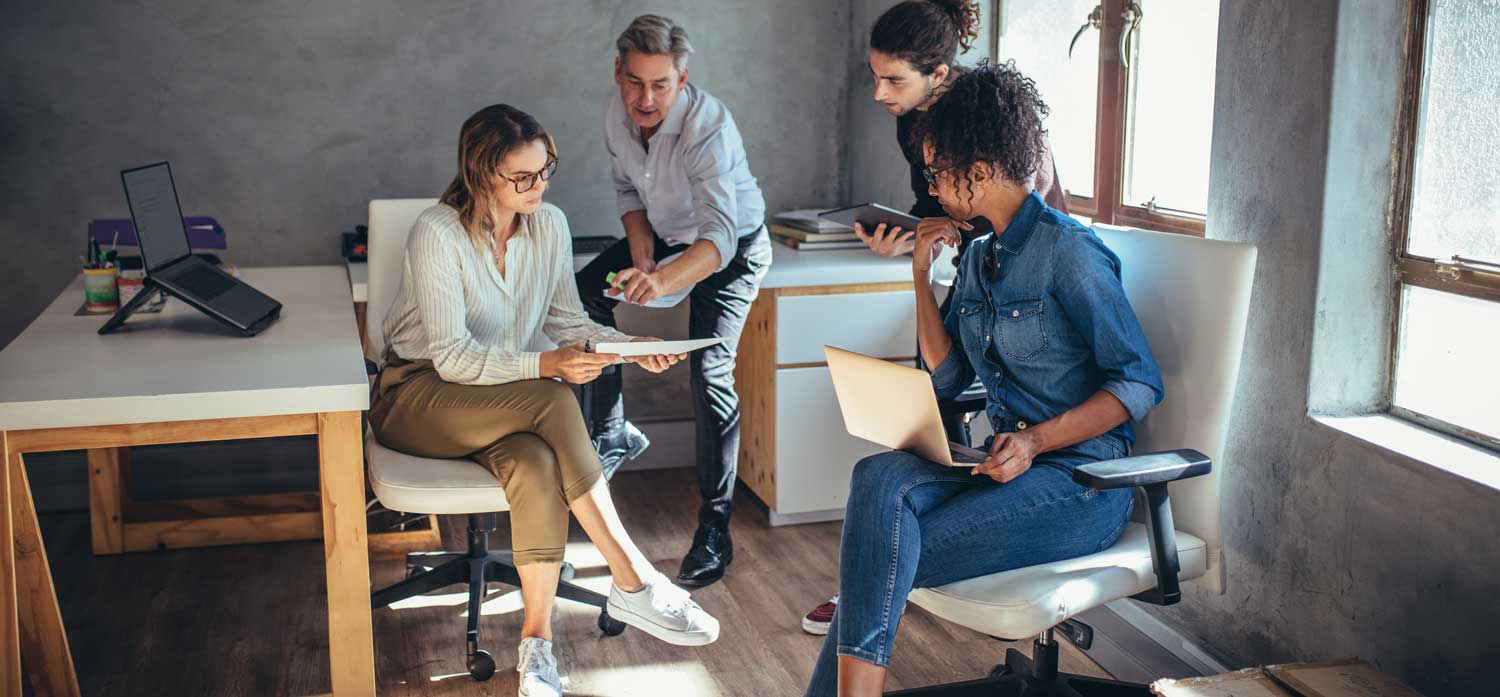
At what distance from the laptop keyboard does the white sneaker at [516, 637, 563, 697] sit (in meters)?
1.07

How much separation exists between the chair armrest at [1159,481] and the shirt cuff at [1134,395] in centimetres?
8

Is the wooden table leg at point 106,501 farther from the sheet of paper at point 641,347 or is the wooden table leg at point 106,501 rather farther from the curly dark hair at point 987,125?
the curly dark hair at point 987,125

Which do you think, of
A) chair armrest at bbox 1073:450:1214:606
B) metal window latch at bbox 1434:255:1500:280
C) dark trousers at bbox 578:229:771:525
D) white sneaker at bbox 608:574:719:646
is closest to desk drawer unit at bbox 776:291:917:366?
dark trousers at bbox 578:229:771:525

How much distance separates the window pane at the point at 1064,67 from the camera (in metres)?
3.05

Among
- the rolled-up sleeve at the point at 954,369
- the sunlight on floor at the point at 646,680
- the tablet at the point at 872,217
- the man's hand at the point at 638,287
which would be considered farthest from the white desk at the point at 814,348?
the rolled-up sleeve at the point at 954,369

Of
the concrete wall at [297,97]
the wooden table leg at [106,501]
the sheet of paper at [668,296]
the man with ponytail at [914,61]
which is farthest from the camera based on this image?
the concrete wall at [297,97]

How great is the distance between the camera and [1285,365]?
2197 mm

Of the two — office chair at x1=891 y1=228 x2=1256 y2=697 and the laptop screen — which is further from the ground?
the laptop screen

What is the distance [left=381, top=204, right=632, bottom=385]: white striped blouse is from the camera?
2.57m

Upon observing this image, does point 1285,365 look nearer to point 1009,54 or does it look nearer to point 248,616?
point 1009,54

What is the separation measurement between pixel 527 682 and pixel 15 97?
2.42 meters

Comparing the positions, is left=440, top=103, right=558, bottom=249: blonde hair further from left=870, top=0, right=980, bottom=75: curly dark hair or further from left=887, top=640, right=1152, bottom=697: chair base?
left=887, top=640, right=1152, bottom=697: chair base

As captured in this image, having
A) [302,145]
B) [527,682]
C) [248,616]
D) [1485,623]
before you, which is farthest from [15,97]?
[1485,623]

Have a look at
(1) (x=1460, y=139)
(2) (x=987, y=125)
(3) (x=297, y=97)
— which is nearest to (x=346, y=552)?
(2) (x=987, y=125)
